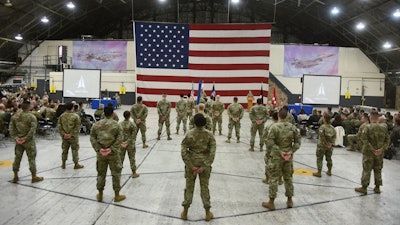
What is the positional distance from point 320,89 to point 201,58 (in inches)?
344

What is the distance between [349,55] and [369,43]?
1806 mm

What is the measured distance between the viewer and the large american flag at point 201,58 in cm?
2017

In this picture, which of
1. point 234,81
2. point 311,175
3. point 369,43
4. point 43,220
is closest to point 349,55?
point 369,43

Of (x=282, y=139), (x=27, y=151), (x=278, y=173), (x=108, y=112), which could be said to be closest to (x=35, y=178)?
(x=27, y=151)

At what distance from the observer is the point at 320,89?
13656 mm

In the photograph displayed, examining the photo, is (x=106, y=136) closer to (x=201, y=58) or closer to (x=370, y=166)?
(x=370, y=166)

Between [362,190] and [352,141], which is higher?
[352,141]

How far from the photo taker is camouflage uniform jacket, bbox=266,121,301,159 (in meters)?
5.59

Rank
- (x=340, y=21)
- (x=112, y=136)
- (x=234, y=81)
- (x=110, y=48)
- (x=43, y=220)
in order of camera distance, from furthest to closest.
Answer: (x=110, y=48)
(x=340, y=21)
(x=234, y=81)
(x=112, y=136)
(x=43, y=220)

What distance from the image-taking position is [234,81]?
20.6 metres

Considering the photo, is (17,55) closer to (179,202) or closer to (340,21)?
(340,21)

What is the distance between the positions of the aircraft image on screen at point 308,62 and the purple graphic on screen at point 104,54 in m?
14.4

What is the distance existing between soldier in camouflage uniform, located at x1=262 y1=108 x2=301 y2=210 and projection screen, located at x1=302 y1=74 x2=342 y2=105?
27.8 ft

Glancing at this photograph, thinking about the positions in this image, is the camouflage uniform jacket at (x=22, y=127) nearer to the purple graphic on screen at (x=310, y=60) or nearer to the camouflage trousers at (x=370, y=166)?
the camouflage trousers at (x=370, y=166)
